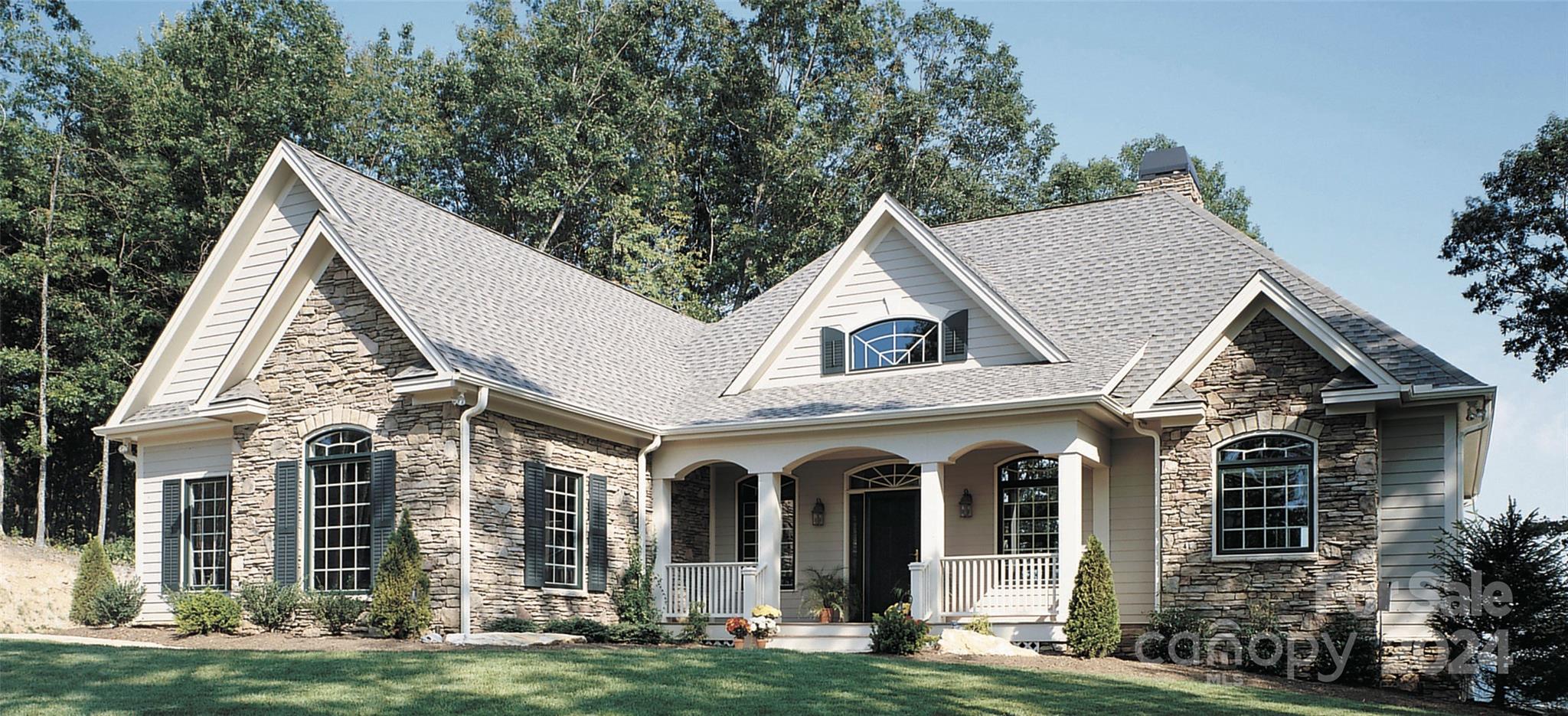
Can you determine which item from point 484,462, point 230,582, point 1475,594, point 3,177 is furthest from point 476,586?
point 3,177

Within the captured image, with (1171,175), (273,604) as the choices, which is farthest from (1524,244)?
(273,604)

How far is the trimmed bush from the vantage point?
14.7 metres

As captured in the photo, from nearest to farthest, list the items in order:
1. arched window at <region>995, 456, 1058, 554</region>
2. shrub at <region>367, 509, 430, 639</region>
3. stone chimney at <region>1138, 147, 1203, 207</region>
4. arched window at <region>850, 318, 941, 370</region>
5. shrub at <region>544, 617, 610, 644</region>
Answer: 1. shrub at <region>367, 509, 430, 639</region>
2. shrub at <region>544, 617, 610, 644</region>
3. arched window at <region>995, 456, 1058, 554</region>
4. arched window at <region>850, 318, 941, 370</region>
5. stone chimney at <region>1138, 147, 1203, 207</region>

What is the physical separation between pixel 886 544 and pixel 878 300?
11.3 feet

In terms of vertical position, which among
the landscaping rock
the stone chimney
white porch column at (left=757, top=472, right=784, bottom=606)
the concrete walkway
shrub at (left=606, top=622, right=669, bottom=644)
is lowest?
shrub at (left=606, top=622, right=669, bottom=644)

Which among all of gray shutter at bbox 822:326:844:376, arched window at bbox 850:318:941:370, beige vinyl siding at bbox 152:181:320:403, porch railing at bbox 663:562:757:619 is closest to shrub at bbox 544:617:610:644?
porch railing at bbox 663:562:757:619

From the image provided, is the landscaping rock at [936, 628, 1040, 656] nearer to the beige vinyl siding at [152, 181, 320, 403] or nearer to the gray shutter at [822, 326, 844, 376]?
the gray shutter at [822, 326, 844, 376]

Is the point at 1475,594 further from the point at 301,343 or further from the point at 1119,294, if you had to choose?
the point at 301,343

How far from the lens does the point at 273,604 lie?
15414 millimetres

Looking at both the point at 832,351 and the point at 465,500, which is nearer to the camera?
the point at 465,500

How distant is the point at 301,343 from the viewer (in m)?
16.2

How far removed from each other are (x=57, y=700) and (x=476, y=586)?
5.82 metres

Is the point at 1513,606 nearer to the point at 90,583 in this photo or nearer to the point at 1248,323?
the point at 1248,323

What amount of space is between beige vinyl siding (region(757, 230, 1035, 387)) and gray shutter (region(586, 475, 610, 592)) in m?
3.20
